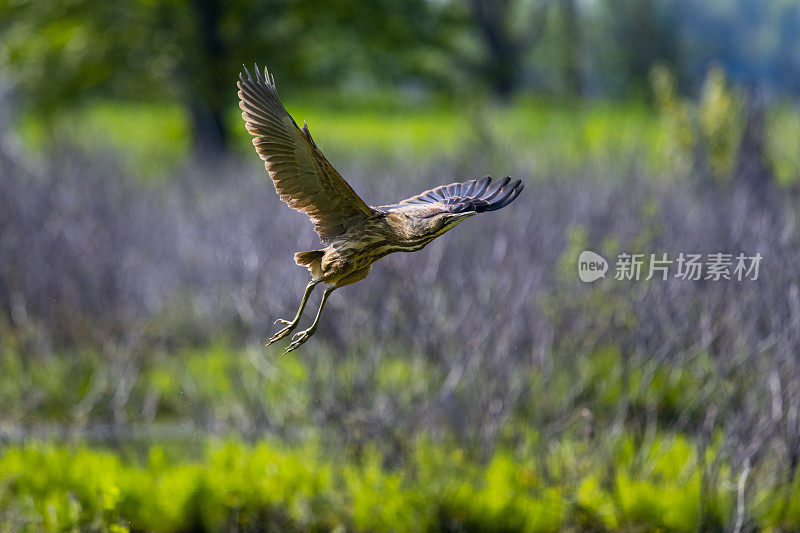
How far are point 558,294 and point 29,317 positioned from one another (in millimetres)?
3640

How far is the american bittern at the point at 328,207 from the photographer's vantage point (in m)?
0.51

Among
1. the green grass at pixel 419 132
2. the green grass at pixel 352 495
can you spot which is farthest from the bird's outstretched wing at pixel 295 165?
the green grass at pixel 419 132

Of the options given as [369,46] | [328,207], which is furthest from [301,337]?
[369,46]

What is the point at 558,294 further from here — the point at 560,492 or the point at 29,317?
the point at 29,317

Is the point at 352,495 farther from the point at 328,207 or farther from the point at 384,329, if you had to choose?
the point at 328,207

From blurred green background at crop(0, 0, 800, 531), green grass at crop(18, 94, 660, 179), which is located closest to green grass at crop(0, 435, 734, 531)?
blurred green background at crop(0, 0, 800, 531)

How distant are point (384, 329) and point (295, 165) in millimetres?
4069

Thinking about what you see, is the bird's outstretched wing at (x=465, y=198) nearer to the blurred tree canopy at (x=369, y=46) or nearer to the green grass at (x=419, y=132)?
the blurred tree canopy at (x=369, y=46)

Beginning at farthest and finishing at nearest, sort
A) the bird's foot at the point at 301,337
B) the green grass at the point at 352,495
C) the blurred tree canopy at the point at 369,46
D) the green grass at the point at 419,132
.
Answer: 1. the green grass at the point at 419,132
2. the green grass at the point at 352,495
3. the blurred tree canopy at the point at 369,46
4. the bird's foot at the point at 301,337

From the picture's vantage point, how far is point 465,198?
1.84ft

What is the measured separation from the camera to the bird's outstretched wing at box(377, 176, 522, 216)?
0.53 meters

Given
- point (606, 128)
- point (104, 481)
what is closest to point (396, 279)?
point (104, 481)

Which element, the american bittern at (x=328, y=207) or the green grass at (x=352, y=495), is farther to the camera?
the green grass at (x=352, y=495)

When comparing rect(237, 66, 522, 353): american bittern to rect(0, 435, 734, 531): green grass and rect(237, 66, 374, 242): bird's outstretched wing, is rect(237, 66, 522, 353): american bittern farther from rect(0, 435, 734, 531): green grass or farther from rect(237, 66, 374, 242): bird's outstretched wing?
rect(0, 435, 734, 531): green grass
